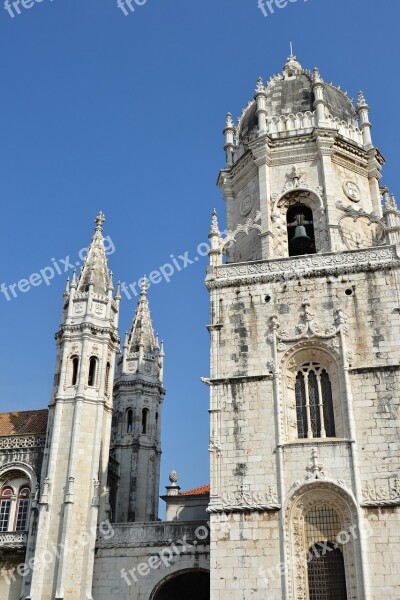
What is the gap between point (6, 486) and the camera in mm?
31562

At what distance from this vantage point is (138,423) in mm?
37312

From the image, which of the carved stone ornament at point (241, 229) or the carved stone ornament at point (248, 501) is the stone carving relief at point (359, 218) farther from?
the carved stone ornament at point (248, 501)

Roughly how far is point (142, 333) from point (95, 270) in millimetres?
7125

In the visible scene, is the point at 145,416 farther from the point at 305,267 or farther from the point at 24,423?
the point at 305,267

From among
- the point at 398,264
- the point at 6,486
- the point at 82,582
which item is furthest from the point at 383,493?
the point at 6,486

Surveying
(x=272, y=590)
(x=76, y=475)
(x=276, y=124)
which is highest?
(x=276, y=124)

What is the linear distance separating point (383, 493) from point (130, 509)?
16.8 metres

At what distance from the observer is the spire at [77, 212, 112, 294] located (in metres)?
33.5

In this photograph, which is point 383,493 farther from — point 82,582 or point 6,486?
point 6,486

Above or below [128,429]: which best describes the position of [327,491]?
below

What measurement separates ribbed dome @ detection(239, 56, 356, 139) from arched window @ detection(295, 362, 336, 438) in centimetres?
1137

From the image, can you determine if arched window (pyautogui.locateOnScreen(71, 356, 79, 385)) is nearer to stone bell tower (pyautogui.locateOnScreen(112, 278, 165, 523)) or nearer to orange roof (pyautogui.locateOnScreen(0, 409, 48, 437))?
orange roof (pyautogui.locateOnScreen(0, 409, 48, 437))

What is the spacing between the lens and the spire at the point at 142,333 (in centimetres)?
3975

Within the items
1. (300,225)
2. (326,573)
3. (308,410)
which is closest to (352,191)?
(300,225)
